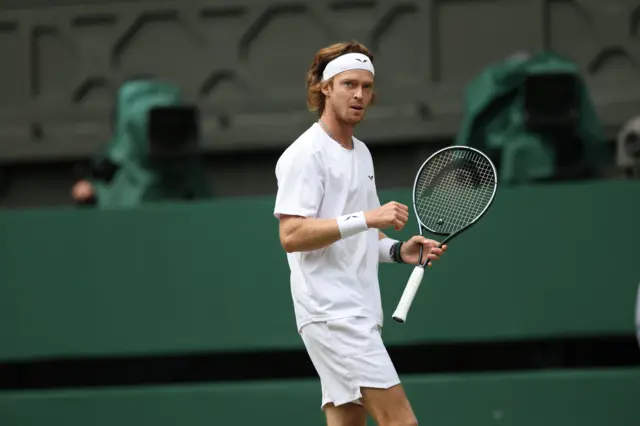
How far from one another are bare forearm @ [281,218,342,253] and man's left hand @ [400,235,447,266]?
289mm

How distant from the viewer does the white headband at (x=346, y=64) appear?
3.89 m

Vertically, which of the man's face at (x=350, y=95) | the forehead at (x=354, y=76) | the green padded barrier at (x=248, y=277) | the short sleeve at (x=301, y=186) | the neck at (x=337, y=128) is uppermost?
the forehead at (x=354, y=76)

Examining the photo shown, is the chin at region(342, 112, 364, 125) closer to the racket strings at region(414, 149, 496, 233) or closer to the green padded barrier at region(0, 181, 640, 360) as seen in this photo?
the racket strings at region(414, 149, 496, 233)

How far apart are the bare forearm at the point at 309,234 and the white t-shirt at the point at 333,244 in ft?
0.14

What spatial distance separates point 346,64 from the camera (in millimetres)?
3895

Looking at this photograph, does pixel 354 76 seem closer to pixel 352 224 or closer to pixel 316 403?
pixel 352 224

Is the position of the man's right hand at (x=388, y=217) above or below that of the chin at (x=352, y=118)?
below

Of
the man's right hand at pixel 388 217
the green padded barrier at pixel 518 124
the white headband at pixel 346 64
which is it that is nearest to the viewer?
the man's right hand at pixel 388 217

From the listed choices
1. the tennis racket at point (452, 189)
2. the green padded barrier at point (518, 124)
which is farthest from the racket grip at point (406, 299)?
the green padded barrier at point (518, 124)

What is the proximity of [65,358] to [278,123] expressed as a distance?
3.77m

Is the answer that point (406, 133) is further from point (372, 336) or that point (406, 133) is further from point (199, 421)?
point (372, 336)

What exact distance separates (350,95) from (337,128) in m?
0.11

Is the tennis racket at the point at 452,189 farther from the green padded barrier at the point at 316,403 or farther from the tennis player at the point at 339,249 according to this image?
the green padded barrier at the point at 316,403

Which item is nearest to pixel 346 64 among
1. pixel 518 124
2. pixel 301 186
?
pixel 301 186
